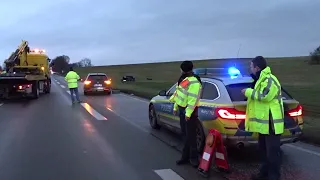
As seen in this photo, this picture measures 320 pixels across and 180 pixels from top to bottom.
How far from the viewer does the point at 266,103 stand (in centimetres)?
551

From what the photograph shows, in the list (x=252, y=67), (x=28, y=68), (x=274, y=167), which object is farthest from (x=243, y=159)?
(x=28, y=68)

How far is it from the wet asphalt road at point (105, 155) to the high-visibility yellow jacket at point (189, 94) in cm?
108

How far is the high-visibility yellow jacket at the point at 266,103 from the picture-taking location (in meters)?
5.43

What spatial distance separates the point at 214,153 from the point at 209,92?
1939mm

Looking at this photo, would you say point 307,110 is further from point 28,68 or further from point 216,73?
point 28,68

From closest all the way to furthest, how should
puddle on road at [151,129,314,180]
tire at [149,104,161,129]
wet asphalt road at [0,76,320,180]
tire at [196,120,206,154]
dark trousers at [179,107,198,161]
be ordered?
puddle on road at [151,129,314,180] < wet asphalt road at [0,76,320,180] < dark trousers at [179,107,198,161] < tire at [196,120,206,154] < tire at [149,104,161,129]

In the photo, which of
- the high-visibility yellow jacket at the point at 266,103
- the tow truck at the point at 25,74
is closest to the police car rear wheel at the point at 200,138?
the high-visibility yellow jacket at the point at 266,103

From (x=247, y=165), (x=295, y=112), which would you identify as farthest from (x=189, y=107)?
(x=295, y=112)

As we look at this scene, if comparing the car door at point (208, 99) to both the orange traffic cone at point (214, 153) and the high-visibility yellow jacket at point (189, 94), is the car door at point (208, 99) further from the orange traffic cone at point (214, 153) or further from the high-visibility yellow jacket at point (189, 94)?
the orange traffic cone at point (214, 153)

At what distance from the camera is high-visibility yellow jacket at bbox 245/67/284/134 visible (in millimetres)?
5430

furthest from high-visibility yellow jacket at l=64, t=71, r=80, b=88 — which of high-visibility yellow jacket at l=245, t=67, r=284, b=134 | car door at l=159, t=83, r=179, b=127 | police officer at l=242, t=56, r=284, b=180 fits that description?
high-visibility yellow jacket at l=245, t=67, r=284, b=134

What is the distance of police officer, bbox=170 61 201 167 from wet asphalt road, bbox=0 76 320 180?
28 cm

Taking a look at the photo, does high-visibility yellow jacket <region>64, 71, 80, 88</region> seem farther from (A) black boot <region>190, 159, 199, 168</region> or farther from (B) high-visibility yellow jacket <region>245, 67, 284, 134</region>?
(B) high-visibility yellow jacket <region>245, 67, 284, 134</region>

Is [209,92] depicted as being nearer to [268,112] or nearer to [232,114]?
[232,114]
